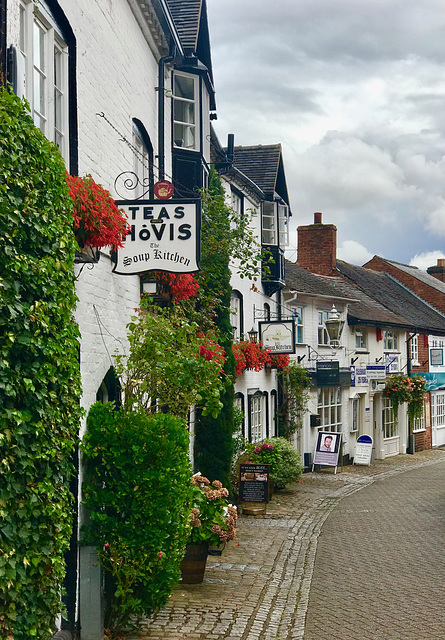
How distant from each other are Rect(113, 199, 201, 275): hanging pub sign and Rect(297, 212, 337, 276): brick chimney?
77.9ft

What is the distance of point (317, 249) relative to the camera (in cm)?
3222

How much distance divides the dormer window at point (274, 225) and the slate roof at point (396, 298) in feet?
32.5

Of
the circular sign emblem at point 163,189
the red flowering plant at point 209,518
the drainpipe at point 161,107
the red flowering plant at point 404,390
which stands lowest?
the red flowering plant at point 209,518

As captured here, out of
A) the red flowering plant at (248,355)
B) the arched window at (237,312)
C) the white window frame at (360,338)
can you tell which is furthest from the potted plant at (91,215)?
the white window frame at (360,338)

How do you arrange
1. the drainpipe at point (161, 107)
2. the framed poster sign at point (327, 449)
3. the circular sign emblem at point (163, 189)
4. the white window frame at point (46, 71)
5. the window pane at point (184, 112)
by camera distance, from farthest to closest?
1. the framed poster sign at point (327, 449)
2. the window pane at point (184, 112)
3. the drainpipe at point (161, 107)
4. the circular sign emblem at point (163, 189)
5. the white window frame at point (46, 71)

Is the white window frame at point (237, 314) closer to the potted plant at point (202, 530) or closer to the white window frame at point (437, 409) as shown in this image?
the potted plant at point (202, 530)

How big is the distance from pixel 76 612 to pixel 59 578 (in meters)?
2.36

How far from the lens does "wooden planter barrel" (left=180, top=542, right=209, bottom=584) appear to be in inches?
393

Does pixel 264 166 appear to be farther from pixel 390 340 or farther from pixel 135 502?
pixel 135 502

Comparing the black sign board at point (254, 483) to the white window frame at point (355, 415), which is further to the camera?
the white window frame at point (355, 415)

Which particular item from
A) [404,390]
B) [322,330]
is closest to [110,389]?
[322,330]

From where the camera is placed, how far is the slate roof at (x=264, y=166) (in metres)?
25.0

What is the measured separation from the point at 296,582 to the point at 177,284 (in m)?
4.61

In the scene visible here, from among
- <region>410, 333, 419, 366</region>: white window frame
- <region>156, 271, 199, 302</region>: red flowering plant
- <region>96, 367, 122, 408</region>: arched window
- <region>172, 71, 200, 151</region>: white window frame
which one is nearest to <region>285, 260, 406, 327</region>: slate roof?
<region>410, 333, 419, 366</region>: white window frame
